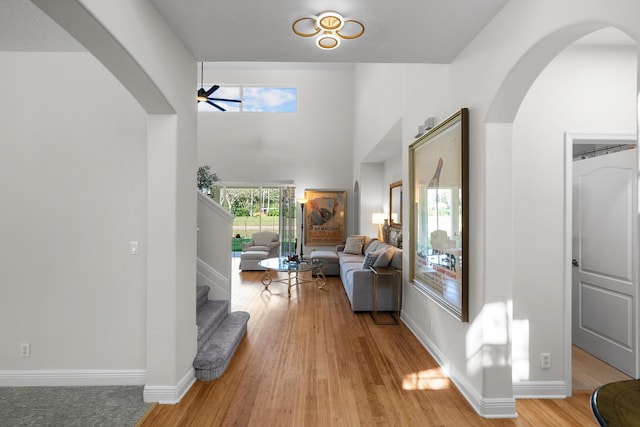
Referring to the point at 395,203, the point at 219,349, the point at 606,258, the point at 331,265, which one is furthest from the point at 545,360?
the point at 331,265

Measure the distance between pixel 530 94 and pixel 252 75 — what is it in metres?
8.03

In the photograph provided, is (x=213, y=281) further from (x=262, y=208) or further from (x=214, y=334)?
(x=262, y=208)

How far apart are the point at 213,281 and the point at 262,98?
22.1 ft

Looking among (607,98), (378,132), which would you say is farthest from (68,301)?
(378,132)

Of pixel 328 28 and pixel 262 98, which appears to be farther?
pixel 262 98

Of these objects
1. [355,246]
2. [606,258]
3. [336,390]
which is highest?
[606,258]

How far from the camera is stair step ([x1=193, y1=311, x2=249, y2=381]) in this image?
2.70 meters

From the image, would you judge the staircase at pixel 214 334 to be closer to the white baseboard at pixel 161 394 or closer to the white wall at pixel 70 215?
the white baseboard at pixel 161 394

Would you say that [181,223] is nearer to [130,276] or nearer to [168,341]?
[130,276]

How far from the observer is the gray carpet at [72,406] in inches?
84.7

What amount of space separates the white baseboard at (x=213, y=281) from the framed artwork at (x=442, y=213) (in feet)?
7.21

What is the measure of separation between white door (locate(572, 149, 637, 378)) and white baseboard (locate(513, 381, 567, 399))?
816 mm

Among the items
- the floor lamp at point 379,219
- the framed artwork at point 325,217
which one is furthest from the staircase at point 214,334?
the framed artwork at point 325,217

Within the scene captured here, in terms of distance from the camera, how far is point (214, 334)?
3268 millimetres
